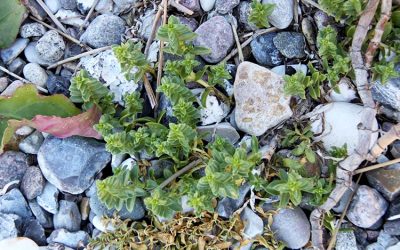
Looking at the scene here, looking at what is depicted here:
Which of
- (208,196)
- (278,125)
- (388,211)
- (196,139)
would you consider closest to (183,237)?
(208,196)

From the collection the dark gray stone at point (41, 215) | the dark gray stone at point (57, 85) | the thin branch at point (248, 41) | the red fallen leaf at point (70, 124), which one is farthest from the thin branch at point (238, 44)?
the dark gray stone at point (41, 215)

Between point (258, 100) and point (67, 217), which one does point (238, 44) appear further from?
point (67, 217)

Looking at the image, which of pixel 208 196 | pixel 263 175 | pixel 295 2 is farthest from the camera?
pixel 295 2

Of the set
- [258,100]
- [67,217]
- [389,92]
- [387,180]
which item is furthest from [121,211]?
[389,92]

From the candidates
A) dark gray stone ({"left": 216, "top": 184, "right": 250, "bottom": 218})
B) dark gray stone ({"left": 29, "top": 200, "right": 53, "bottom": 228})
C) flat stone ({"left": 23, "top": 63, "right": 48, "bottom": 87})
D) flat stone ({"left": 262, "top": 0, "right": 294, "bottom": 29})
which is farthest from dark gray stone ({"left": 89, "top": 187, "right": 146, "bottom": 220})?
flat stone ({"left": 262, "top": 0, "right": 294, "bottom": 29})

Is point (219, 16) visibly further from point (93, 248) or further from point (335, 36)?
point (93, 248)

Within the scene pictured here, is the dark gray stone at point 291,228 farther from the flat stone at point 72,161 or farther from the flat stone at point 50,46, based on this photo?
the flat stone at point 50,46

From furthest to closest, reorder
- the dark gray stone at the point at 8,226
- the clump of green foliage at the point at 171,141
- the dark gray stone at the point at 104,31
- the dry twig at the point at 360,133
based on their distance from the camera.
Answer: the dark gray stone at the point at 104,31
the dark gray stone at the point at 8,226
the dry twig at the point at 360,133
the clump of green foliage at the point at 171,141
